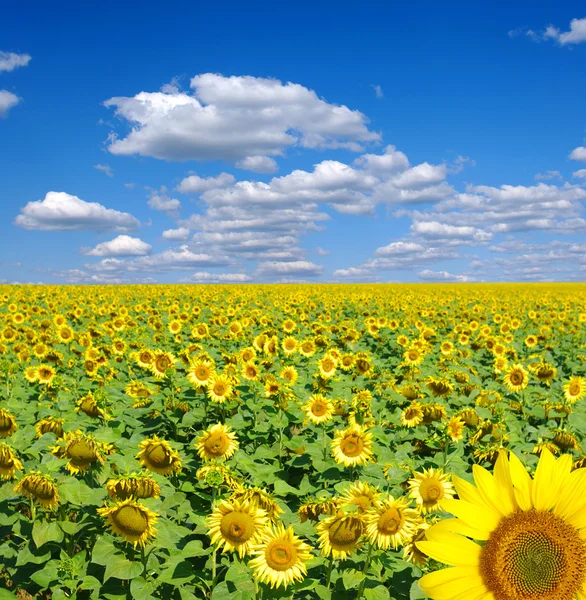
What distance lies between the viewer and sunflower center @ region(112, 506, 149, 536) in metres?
3.09

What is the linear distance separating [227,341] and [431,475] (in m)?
7.92

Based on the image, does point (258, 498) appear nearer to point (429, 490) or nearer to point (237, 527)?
point (237, 527)

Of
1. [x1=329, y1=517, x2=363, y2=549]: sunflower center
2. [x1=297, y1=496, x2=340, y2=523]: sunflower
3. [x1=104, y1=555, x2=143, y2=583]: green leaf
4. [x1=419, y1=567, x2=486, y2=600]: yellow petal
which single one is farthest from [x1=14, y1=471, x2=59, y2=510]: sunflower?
[x1=419, y1=567, x2=486, y2=600]: yellow petal

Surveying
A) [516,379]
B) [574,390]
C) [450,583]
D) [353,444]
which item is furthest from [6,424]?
[574,390]

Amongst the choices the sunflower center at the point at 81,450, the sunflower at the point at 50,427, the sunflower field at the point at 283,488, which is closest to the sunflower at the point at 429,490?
the sunflower field at the point at 283,488

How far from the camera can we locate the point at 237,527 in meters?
2.95

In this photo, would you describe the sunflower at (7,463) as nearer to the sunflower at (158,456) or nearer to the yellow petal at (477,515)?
the sunflower at (158,456)

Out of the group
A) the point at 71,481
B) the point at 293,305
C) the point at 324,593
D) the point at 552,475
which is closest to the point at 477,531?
the point at 552,475

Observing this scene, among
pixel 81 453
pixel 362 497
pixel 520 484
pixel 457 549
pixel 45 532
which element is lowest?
pixel 45 532

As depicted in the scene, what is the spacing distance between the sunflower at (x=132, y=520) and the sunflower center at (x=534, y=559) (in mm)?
2189

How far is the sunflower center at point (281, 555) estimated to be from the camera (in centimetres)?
272

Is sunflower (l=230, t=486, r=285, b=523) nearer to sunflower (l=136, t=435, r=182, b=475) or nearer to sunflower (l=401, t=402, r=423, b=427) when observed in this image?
sunflower (l=136, t=435, r=182, b=475)

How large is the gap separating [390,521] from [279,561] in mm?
691

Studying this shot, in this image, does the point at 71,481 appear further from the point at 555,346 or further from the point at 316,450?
the point at 555,346
